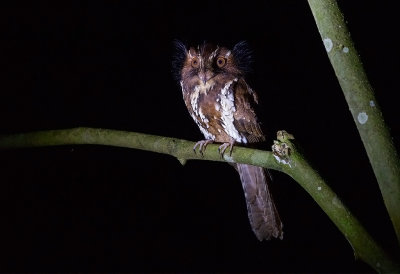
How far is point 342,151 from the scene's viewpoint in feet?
11.0

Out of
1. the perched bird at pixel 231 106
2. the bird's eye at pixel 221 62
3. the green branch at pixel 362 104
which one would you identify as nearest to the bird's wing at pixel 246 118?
the perched bird at pixel 231 106

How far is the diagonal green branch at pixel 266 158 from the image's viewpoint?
1.10 metres

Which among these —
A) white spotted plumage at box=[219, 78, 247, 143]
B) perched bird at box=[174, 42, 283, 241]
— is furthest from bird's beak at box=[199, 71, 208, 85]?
white spotted plumage at box=[219, 78, 247, 143]

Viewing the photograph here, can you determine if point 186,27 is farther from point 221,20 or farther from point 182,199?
point 182,199

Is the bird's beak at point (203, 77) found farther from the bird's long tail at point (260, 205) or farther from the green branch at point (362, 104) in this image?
the green branch at point (362, 104)

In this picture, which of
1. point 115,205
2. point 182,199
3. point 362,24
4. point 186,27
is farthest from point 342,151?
point 115,205

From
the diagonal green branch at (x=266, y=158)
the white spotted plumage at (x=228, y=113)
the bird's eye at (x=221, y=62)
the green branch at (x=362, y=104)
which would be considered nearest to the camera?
the green branch at (x=362, y=104)

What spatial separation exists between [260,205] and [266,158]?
1054 mm

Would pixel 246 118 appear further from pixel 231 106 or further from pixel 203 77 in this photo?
pixel 203 77

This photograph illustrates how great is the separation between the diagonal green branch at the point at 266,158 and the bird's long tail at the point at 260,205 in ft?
2.50

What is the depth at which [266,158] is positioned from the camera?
1.36 metres

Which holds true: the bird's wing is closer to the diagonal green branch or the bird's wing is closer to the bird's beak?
the bird's beak

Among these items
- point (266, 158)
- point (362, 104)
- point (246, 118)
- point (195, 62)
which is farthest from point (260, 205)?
point (362, 104)

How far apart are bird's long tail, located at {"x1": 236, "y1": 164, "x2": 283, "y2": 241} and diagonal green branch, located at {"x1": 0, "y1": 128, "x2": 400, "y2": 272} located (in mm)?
762
